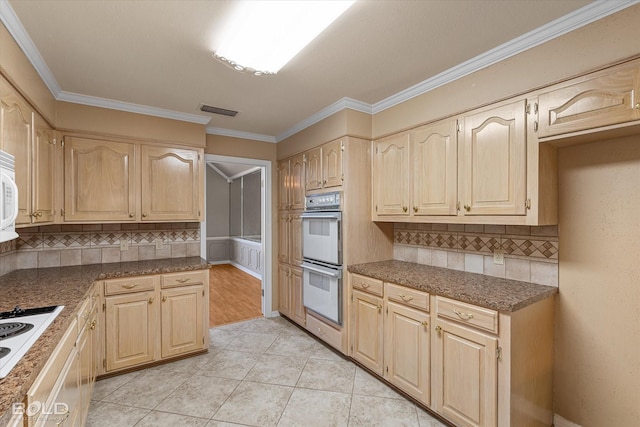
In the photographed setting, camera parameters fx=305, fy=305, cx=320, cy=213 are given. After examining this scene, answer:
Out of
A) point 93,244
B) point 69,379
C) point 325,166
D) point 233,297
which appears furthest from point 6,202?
point 233,297

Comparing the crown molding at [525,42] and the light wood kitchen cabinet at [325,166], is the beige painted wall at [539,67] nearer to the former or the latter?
the crown molding at [525,42]

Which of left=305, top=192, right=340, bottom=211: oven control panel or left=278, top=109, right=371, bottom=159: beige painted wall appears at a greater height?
left=278, top=109, right=371, bottom=159: beige painted wall

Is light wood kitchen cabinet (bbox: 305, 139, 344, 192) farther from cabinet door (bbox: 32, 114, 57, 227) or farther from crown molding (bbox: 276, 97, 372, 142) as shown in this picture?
cabinet door (bbox: 32, 114, 57, 227)

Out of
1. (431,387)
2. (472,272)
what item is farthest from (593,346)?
(431,387)

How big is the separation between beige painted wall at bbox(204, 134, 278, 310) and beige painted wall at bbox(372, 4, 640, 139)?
1987mm

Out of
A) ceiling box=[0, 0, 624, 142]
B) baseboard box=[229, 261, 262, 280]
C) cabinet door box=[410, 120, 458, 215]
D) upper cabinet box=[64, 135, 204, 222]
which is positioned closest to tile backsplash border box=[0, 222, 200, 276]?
upper cabinet box=[64, 135, 204, 222]

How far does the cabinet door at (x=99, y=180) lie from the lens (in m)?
2.63

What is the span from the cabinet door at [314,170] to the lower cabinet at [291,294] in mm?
996

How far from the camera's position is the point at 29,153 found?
203 centimetres

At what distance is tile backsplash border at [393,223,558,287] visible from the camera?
6.66ft

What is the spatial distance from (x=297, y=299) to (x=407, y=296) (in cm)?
171

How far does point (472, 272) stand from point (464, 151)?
95 cm

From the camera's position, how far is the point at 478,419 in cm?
177

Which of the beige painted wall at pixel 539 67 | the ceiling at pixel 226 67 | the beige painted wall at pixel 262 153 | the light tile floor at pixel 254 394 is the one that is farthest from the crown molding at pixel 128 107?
the light tile floor at pixel 254 394
